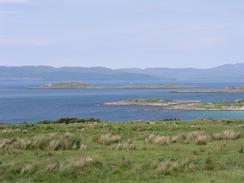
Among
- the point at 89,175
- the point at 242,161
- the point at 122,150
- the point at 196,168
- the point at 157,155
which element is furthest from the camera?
the point at 122,150

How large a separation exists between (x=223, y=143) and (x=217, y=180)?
8.89 meters

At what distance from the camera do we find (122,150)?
18938mm

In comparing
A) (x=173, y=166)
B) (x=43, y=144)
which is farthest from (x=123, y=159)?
(x=43, y=144)

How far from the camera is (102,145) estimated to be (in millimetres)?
20797

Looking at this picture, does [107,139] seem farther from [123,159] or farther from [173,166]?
[173,166]

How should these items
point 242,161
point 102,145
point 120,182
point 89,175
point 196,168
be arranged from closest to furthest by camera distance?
point 120,182
point 89,175
point 196,168
point 242,161
point 102,145

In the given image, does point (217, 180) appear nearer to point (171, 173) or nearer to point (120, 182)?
point (171, 173)

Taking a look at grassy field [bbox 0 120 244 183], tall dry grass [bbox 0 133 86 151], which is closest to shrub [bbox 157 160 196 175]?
grassy field [bbox 0 120 244 183]

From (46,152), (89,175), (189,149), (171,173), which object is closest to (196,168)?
(171,173)

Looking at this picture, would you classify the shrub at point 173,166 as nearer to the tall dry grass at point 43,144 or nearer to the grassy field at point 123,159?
the grassy field at point 123,159

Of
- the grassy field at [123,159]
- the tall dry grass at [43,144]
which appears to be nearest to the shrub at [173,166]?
the grassy field at [123,159]

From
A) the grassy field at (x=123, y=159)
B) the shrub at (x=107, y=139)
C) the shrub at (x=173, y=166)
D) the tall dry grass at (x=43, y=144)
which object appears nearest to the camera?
the grassy field at (x=123, y=159)

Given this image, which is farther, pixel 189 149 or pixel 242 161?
pixel 189 149

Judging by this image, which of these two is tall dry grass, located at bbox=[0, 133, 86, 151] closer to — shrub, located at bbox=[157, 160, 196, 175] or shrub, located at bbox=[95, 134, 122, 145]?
shrub, located at bbox=[95, 134, 122, 145]
